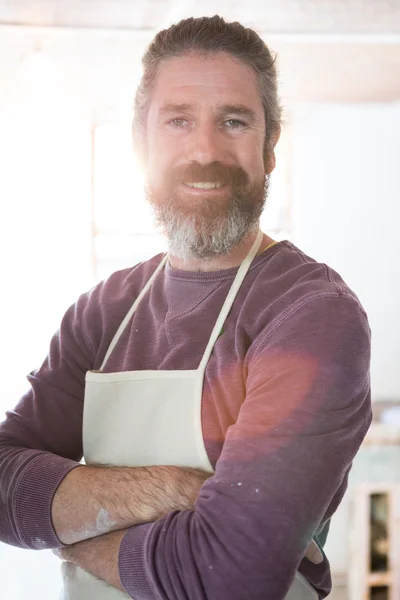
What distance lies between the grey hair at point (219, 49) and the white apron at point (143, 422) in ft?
1.00

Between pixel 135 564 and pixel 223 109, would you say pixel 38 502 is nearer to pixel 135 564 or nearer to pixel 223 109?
pixel 135 564

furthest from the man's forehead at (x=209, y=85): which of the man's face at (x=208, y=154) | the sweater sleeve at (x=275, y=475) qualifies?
the sweater sleeve at (x=275, y=475)

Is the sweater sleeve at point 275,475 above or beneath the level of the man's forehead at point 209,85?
beneath

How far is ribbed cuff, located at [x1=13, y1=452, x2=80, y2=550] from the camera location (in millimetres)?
1201

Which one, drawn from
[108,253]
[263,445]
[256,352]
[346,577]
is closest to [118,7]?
[108,253]

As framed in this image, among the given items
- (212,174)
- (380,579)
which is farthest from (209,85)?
(380,579)

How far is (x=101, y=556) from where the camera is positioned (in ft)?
3.78

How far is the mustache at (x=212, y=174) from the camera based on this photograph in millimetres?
1318

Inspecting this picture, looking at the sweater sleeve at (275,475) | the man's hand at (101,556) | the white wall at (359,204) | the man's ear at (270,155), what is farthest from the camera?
the white wall at (359,204)

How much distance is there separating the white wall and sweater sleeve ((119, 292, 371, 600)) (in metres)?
1.61

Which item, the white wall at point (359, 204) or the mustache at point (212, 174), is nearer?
the mustache at point (212, 174)

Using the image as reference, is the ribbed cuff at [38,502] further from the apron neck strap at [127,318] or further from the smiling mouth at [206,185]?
the smiling mouth at [206,185]

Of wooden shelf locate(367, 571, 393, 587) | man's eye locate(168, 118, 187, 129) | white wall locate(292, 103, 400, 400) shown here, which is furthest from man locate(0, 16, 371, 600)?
wooden shelf locate(367, 571, 393, 587)

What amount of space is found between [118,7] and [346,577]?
2286mm
